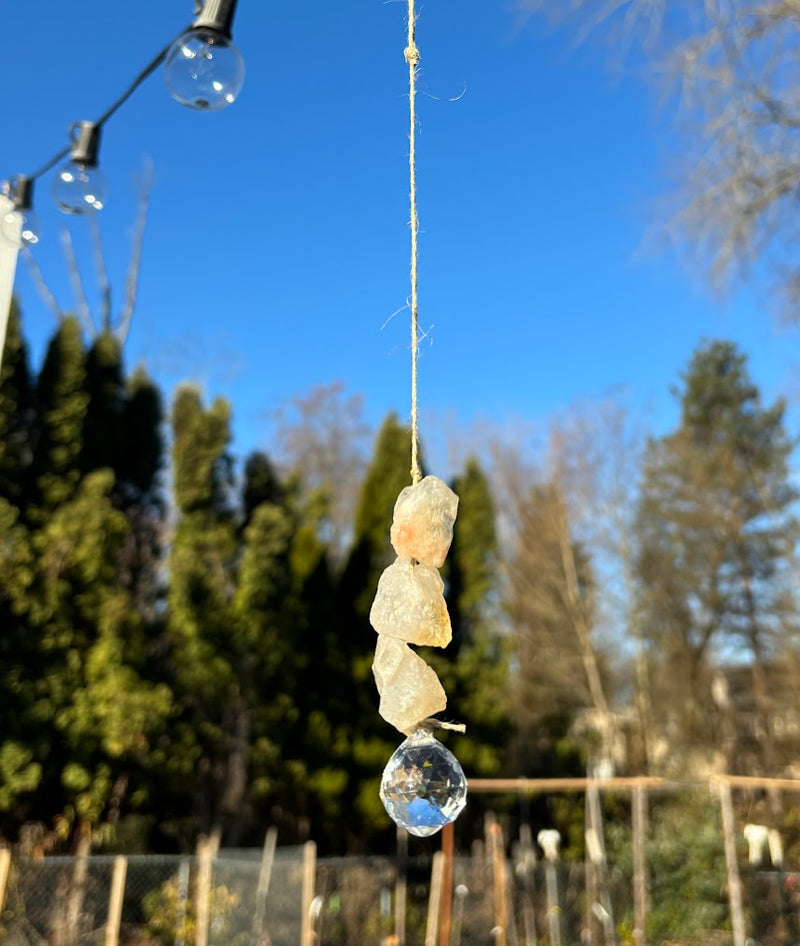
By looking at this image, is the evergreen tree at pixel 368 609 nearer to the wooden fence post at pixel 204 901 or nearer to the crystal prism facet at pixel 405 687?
the wooden fence post at pixel 204 901

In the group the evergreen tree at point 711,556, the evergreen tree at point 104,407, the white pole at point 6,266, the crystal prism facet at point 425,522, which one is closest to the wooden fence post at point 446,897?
the crystal prism facet at point 425,522

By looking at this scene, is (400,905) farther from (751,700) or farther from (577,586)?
(751,700)

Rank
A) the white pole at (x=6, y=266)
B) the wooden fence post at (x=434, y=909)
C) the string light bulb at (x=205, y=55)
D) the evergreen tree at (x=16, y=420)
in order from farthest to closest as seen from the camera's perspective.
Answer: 1. the evergreen tree at (x=16, y=420)
2. the wooden fence post at (x=434, y=909)
3. the white pole at (x=6, y=266)
4. the string light bulb at (x=205, y=55)

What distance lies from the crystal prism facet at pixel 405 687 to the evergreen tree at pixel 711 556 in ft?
42.4

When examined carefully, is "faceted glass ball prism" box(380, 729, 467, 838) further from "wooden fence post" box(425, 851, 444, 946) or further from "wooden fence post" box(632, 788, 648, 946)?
"wooden fence post" box(632, 788, 648, 946)

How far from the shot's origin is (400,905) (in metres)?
7.39

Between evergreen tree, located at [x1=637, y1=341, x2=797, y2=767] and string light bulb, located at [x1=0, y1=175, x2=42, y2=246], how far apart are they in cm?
1227

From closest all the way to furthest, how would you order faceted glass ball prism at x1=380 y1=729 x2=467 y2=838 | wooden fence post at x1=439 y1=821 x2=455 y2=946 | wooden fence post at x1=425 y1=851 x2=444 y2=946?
faceted glass ball prism at x1=380 y1=729 x2=467 y2=838
wooden fence post at x1=439 y1=821 x2=455 y2=946
wooden fence post at x1=425 y1=851 x2=444 y2=946

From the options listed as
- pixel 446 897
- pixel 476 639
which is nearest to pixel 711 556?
pixel 476 639

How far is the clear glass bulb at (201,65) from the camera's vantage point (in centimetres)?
176

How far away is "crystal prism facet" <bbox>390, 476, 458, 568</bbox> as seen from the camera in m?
1.09

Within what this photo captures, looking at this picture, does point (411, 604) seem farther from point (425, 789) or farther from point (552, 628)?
point (552, 628)

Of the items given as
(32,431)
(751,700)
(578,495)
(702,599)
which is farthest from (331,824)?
(751,700)

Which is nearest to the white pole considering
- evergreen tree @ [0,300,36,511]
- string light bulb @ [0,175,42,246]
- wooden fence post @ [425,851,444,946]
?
string light bulb @ [0,175,42,246]
